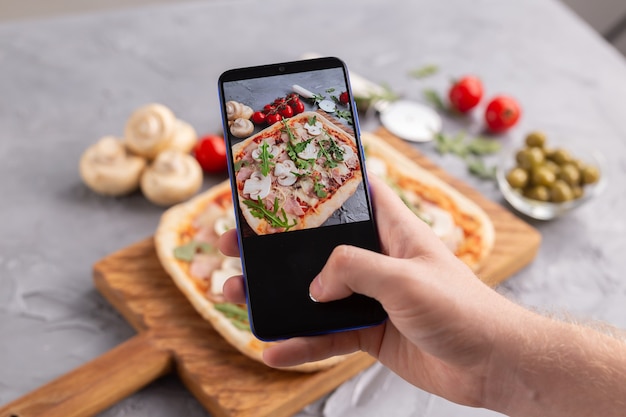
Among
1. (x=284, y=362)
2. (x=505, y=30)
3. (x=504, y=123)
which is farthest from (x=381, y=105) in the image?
(x=284, y=362)

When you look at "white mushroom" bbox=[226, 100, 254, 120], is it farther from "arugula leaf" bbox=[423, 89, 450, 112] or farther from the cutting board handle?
"arugula leaf" bbox=[423, 89, 450, 112]

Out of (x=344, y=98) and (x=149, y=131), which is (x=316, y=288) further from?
(x=149, y=131)

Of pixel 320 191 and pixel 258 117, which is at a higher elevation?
pixel 258 117

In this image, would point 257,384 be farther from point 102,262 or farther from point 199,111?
point 199,111

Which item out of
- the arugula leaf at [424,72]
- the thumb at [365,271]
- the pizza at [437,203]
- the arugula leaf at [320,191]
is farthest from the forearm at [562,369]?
the arugula leaf at [424,72]

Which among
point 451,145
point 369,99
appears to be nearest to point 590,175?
point 451,145

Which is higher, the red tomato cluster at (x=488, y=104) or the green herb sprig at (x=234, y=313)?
the red tomato cluster at (x=488, y=104)

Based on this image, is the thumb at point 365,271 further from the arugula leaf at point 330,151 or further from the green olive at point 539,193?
the green olive at point 539,193
